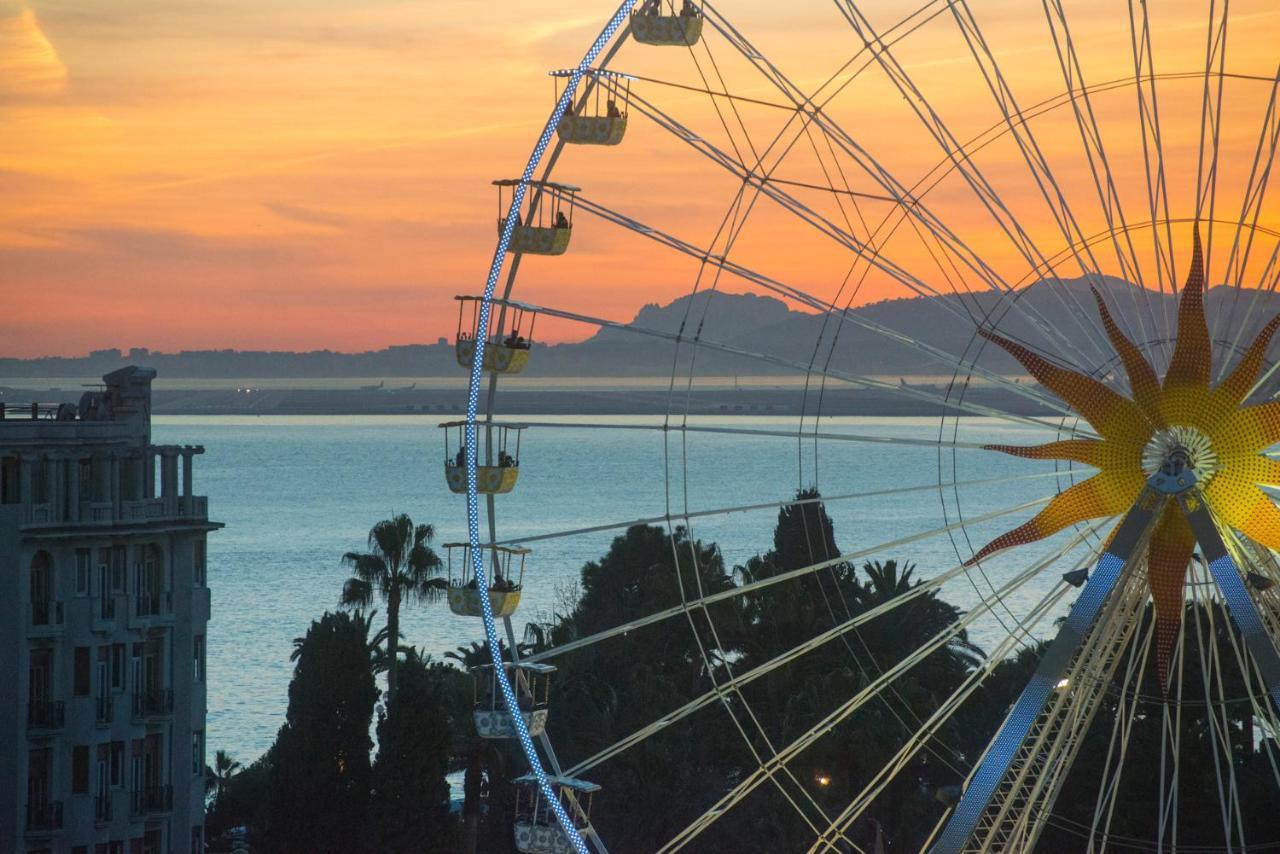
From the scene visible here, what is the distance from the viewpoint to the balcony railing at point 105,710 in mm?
46875

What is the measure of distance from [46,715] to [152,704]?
2.73 metres

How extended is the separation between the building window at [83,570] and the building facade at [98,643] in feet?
0.13

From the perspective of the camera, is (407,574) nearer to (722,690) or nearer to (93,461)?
(93,461)

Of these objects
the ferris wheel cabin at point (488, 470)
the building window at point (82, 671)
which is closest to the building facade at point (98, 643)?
the building window at point (82, 671)

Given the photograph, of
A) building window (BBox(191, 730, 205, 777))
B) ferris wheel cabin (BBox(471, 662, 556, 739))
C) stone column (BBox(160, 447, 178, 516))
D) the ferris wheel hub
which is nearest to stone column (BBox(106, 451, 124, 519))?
stone column (BBox(160, 447, 178, 516))

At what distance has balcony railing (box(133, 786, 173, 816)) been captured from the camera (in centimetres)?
4731

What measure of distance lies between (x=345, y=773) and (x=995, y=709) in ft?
54.6

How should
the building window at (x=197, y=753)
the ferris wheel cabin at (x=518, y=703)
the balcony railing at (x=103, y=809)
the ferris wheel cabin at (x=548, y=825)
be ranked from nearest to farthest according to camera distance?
1. the ferris wheel cabin at (x=548, y=825)
2. the ferris wheel cabin at (x=518, y=703)
3. the balcony railing at (x=103, y=809)
4. the building window at (x=197, y=753)

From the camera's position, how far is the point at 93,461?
47.8 m

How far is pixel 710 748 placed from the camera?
62.9 meters

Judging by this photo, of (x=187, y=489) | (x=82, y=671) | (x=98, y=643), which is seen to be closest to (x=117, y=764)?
(x=82, y=671)

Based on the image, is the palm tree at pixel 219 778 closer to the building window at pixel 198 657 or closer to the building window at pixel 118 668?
the building window at pixel 198 657

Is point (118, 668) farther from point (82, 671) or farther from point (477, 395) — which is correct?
point (477, 395)

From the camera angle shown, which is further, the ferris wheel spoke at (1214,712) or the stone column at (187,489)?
the stone column at (187,489)
